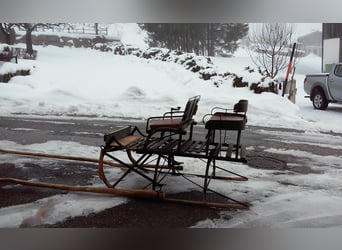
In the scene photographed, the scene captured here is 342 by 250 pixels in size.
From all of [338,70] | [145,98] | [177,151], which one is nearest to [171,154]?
[177,151]

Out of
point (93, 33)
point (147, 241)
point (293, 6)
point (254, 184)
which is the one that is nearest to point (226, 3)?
point (293, 6)

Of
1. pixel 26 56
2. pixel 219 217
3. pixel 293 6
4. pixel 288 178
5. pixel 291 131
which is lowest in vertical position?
pixel 219 217

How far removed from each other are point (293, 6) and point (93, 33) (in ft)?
3.92

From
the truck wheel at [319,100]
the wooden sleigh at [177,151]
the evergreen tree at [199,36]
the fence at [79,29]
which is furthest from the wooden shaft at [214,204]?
the fence at [79,29]

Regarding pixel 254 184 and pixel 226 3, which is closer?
pixel 226 3

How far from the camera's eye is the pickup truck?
92.4 inches

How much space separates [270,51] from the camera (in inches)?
91.9

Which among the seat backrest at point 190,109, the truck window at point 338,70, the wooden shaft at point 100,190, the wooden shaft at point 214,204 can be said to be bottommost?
the wooden shaft at point 214,204

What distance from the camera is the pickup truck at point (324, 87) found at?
7.70ft

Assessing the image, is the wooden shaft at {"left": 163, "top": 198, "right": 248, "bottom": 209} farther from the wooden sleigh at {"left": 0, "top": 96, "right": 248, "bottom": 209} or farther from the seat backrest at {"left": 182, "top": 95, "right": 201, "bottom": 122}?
the seat backrest at {"left": 182, "top": 95, "right": 201, "bottom": 122}

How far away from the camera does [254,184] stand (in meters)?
2.29

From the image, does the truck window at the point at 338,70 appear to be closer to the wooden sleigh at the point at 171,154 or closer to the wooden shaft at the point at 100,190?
the wooden sleigh at the point at 171,154

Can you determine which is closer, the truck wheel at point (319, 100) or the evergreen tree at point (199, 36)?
the evergreen tree at point (199, 36)

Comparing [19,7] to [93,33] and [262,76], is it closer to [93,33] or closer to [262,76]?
[93,33]
